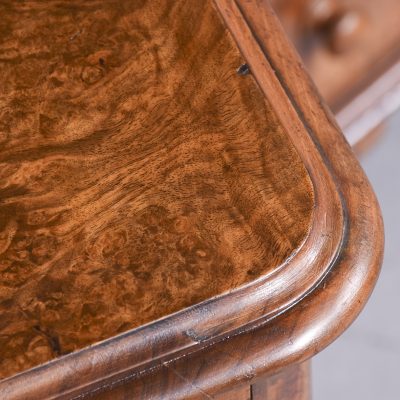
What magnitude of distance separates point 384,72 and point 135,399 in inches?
24.2

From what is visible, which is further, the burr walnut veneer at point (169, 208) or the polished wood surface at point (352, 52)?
the polished wood surface at point (352, 52)

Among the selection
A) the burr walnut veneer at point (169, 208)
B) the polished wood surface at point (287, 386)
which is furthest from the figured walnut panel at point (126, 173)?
the polished wood surface at point (287, 386)

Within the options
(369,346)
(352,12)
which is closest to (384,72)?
(352,12)

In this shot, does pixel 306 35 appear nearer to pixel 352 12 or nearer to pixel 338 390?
pixel 352 12

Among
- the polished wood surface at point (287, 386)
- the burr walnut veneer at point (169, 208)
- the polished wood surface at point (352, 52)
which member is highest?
the burr walnut veneer at point (169, 208)

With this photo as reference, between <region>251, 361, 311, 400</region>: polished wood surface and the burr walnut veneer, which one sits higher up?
the burr walnut veneer

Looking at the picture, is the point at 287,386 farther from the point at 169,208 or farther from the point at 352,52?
the point at 352,52

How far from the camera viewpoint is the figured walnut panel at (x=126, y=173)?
43 centimetres

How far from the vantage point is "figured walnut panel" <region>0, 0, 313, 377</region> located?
16.8 inches

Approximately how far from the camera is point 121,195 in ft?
1.52

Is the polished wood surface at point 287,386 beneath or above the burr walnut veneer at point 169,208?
beneath

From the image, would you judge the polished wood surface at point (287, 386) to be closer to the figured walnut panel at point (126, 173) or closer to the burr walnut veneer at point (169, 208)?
the burr walnut veneer at point (169, 208)

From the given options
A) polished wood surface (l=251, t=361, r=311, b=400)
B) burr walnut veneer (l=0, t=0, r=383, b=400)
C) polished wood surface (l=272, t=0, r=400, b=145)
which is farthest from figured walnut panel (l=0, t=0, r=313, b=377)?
polished wood surface (l=272, t=0, r=400, b=145)

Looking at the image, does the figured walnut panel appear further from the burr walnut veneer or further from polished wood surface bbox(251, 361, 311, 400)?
polished wood surface bbox(251, 361, 311, 400)
